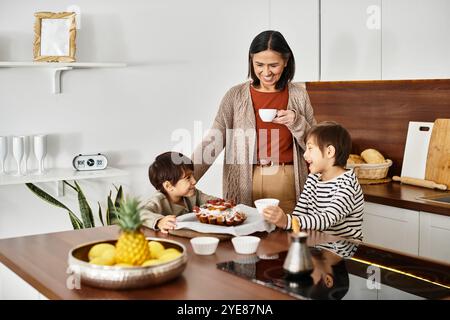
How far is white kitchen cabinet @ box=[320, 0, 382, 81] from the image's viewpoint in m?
3.47

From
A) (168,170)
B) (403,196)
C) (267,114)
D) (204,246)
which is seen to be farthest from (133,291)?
(403,196)

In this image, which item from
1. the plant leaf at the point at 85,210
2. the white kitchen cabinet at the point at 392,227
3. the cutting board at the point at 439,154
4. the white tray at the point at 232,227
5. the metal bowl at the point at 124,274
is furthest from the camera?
the plant leaf at the point at 85,210

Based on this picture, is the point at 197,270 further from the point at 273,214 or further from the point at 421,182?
the point at 421,182

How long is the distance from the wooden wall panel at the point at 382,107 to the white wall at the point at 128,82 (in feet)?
0.85

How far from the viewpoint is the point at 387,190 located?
333 cm

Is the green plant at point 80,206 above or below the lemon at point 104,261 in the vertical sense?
below

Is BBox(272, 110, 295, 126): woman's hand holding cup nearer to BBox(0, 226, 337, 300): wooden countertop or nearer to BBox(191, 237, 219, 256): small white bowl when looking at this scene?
BBox(0, 226, 337, 300): wooden countertop

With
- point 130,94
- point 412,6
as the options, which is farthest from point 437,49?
point 130,94

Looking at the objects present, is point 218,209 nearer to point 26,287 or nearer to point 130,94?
point 26,287

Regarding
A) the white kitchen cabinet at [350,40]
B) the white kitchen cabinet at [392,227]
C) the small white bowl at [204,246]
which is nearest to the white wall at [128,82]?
the white kitchen cabinet at [350,40]

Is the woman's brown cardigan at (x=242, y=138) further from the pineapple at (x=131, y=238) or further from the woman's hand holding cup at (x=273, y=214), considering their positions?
the pineapple at (x=131, y=238)

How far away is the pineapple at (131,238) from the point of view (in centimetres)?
153

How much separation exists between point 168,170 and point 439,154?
1.65 metres

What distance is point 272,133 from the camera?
9.32 feet
